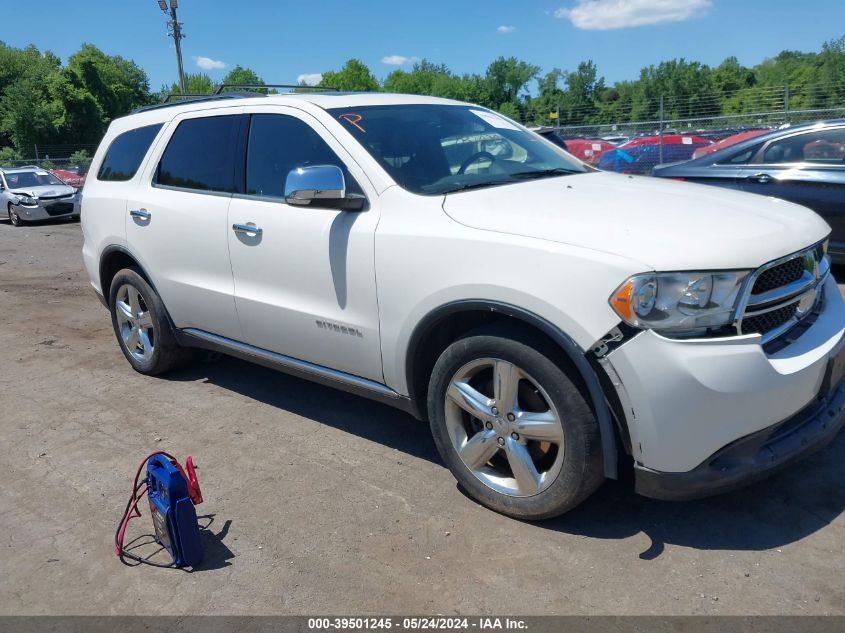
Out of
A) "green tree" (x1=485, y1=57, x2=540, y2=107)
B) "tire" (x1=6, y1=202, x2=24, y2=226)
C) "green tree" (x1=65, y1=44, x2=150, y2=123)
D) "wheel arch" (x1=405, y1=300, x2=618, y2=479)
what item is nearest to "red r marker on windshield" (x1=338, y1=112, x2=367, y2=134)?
"wheel arch" (x1=405, y1=300, x2=618, y2=479)

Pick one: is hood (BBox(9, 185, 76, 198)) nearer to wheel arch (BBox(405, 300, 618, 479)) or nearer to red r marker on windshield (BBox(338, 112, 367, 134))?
red r marker on windshield (BBox(338, 112, 367, 134))

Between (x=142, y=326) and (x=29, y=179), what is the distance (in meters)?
16.5

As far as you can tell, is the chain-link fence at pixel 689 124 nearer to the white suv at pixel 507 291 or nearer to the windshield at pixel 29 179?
the white suv at pixel 507 291

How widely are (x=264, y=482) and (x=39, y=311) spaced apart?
5441 mm

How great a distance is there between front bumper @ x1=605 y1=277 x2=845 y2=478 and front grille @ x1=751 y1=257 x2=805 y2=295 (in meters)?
0.24

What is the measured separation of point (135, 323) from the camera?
5406mm

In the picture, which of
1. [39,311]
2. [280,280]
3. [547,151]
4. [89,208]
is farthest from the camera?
[39,311]

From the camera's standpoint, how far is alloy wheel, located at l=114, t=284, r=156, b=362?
530cm

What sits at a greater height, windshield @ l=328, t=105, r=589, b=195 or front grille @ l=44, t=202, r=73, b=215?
windshield @ l=328, t=105, r=589, b=195

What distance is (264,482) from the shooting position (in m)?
3.81

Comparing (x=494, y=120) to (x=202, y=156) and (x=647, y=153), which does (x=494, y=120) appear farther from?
(x=647, y=153)

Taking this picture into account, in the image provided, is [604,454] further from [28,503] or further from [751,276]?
[28,503]

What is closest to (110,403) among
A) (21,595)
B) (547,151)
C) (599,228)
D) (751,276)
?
(21,595)

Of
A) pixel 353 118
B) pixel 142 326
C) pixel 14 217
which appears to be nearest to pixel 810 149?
pixel 353 118
